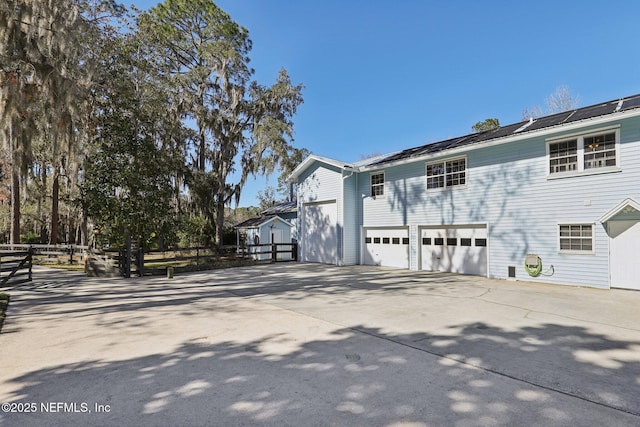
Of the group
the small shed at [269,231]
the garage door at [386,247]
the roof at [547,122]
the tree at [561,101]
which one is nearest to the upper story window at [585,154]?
the roof at [547,122]

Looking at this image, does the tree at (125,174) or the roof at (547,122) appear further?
the tree at (125,174)

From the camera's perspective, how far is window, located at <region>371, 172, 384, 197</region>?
16562mm

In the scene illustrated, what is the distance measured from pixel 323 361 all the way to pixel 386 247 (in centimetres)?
1247

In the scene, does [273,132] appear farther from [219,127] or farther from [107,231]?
[107,231]

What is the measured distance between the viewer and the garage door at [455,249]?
1283cm

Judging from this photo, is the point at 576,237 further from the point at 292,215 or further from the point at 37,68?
the point at 37,68

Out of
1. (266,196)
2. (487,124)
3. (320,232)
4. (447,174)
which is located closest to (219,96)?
(320,232)

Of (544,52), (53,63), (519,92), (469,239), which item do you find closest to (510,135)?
(469,239)

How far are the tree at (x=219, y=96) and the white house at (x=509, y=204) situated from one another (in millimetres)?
8478

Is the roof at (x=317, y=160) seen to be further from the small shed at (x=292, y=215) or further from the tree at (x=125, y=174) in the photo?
the tree at (x=125, y=174)

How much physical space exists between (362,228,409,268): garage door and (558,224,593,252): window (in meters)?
6.12

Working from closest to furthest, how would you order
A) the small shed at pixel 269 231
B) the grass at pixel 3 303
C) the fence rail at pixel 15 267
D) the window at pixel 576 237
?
the grass at pixel 3 303, the fence rail at pixel 15 267, the window at pixel 576 237, the small shed at pixel 269 231

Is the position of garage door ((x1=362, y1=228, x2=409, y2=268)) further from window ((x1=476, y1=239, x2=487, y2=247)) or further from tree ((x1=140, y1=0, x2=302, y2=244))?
tree ((x1=140, y1=0, x2=302, y2=244))

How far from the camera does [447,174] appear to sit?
1395 centimetres
